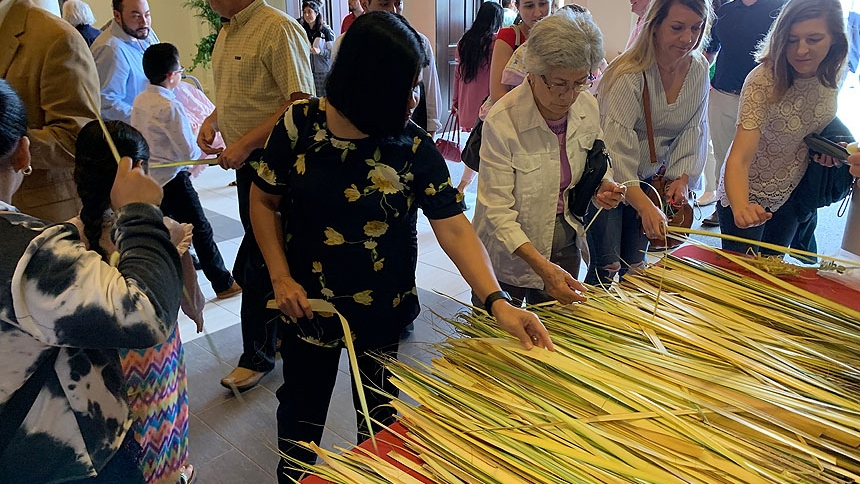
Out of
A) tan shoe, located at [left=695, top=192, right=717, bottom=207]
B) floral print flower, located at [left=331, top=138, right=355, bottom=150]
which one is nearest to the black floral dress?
floral print flower, located at [left=331, top=138, right=355, bottom=150]

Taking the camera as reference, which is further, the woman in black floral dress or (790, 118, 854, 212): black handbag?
(790, 118, 854, 212): black handbag

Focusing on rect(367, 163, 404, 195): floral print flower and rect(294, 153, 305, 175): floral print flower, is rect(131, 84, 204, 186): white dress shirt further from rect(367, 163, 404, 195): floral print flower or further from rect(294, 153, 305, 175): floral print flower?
rect(367, 163, 404, 195): floral print flower

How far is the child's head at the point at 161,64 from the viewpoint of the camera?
294cm

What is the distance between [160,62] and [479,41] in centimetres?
232

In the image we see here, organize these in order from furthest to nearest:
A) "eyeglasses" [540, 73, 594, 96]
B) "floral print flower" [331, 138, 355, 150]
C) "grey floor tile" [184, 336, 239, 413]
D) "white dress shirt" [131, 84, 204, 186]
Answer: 1. "white dress shirt" [131, 84, 204, 186]
2. "grey floor tile" [184, 336, 239, 413]
3. "eyeglasses" [540, 73, 594, 96]
4. "floral print flower" [331, 138, 355, 150]

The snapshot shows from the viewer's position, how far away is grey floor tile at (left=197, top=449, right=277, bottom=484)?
6.55 feet

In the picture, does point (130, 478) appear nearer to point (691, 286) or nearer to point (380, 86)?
point (380, 86)

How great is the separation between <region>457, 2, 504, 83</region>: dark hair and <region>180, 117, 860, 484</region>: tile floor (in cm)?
156

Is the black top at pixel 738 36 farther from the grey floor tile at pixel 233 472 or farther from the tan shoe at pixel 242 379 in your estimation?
the grey floor tile at pixel 233 472

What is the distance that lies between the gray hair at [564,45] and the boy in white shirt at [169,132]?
6.36 feet

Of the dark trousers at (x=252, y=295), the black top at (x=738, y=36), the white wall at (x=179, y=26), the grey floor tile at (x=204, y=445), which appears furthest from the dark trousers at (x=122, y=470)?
Answer: the white wall at (x=179, y=26)

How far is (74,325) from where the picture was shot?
0.85 meters

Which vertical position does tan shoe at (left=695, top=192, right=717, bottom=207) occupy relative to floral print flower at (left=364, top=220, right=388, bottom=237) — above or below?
below

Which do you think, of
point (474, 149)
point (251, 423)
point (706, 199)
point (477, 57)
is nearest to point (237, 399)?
point (251, 423)
